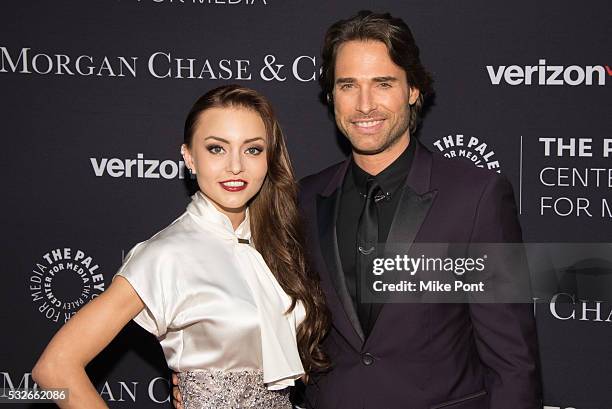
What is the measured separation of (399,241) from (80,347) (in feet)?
3.24

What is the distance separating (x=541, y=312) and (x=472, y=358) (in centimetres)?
83

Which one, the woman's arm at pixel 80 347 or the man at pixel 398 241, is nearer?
the woman's arm at pixel 80 347

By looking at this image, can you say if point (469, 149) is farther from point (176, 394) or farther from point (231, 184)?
point (176, 394)

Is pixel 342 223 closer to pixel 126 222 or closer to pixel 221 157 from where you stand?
pixel 221 157

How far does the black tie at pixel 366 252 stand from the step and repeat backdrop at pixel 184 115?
0.75 meters

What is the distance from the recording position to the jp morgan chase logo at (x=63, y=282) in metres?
3.11

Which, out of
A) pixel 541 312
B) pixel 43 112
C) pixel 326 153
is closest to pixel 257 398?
pixel 326 153

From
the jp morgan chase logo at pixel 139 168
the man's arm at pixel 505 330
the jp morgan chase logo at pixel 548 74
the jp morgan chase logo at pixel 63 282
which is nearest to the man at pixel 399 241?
the man's arm at pixel 505 330

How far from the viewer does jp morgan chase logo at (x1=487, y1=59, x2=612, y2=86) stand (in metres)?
2.94

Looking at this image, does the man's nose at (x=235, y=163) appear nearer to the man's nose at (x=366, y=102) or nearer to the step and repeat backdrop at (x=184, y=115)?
the man's nose at (x=366, y=102)

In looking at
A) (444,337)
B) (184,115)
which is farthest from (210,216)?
(184,115)

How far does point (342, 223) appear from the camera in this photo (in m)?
2.38

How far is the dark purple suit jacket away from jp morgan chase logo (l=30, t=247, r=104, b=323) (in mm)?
1281

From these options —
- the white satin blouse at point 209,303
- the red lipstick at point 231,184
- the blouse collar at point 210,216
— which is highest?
the red lipstick at point 231,184
